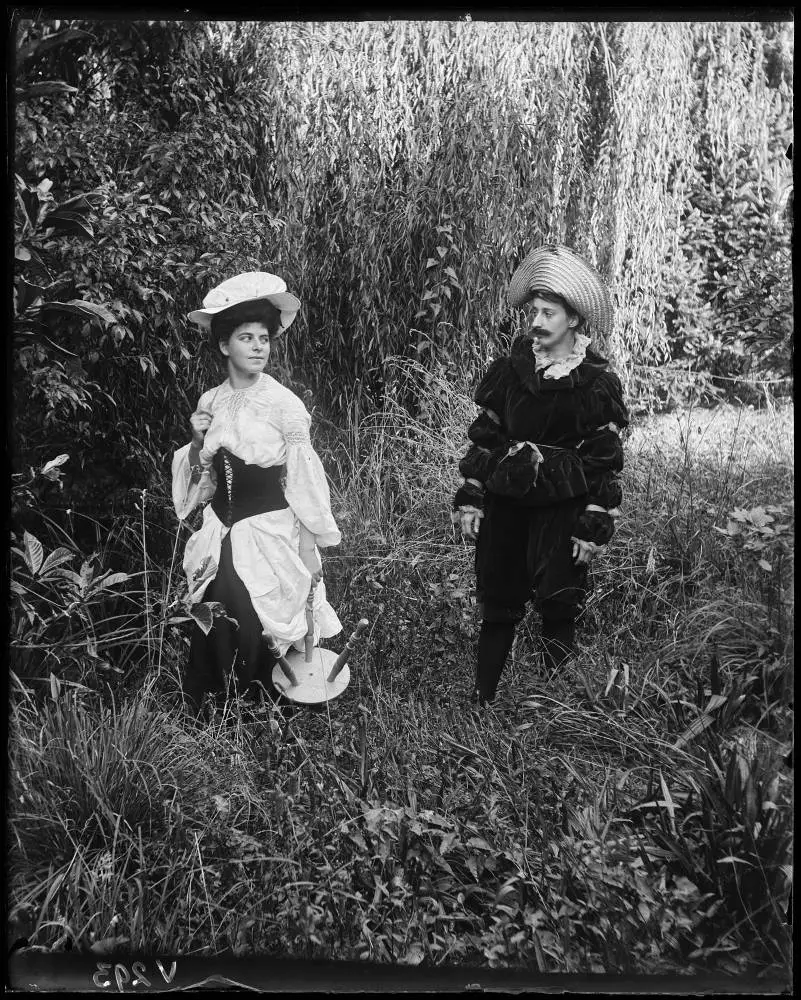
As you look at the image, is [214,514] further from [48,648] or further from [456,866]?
[456,866]

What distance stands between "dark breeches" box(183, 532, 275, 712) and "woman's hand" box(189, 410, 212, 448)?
395mm

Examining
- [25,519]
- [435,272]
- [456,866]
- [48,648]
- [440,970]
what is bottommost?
[440,970]

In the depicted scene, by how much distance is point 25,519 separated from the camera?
12.5ft

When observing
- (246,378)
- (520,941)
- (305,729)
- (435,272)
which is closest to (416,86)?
(435,272)

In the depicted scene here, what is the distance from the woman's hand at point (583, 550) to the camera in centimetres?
369

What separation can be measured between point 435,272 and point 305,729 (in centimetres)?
189

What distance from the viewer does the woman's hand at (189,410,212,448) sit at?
380 centimetres

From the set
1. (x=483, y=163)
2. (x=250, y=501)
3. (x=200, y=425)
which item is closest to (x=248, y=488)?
(x=250, y=501)

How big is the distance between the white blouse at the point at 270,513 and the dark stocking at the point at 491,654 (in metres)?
0.57

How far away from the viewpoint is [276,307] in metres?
3.80

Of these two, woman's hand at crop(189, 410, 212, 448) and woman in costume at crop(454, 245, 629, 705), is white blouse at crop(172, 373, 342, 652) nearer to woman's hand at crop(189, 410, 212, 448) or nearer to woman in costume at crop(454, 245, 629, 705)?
woman's hand at crop(189, 410, 212, 448)

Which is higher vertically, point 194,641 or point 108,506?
point 108,506

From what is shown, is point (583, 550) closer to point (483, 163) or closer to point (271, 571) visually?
point (271, 571)

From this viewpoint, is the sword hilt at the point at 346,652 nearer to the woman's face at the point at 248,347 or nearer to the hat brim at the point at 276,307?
the woman's face at the point at 248,347
